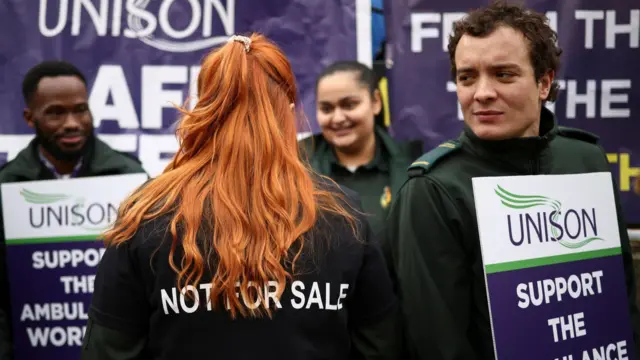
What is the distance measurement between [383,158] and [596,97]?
3.73 feet

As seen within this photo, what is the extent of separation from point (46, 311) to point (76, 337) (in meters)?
0.17

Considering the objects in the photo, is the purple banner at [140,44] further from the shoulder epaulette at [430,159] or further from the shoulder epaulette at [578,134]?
the shoulder epaulette at [430,159]

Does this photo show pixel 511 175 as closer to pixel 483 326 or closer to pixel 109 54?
pixel 483 326

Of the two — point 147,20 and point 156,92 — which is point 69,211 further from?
point 147,20

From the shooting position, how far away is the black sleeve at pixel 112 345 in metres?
1.56

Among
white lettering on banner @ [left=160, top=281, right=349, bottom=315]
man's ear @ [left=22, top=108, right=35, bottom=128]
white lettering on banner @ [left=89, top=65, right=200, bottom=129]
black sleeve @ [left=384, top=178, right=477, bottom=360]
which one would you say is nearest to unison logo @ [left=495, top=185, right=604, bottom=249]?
black sleeve @ [left=384, top=178, right=477, bottom=360]

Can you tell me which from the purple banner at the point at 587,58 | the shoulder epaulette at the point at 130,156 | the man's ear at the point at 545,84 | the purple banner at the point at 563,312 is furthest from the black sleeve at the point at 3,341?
the purple banner at the point at 587,58

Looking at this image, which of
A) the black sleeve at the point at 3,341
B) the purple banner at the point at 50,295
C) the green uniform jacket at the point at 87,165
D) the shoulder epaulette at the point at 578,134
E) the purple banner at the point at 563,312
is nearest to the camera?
the purple banner at the point at 563,312

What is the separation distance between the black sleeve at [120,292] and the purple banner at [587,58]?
256 centimetres

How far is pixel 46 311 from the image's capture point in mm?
3195

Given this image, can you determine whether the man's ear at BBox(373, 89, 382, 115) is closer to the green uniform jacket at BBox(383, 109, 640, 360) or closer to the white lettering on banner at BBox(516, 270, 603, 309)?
the green uniform jacket at BBox(383, 109, 640, 360)

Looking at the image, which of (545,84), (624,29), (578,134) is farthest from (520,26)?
(624,29)

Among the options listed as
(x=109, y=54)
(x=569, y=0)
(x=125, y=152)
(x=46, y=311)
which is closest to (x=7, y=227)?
(x=46, y=311)

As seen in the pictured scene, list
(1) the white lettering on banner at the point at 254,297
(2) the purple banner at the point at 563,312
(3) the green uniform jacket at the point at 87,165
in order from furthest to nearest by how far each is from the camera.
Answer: (3) the green uniform jacket at the point at 87,165, (2) the purple banner at the point at 563,312, (1) the white lettering on banner at the point at 254,297
